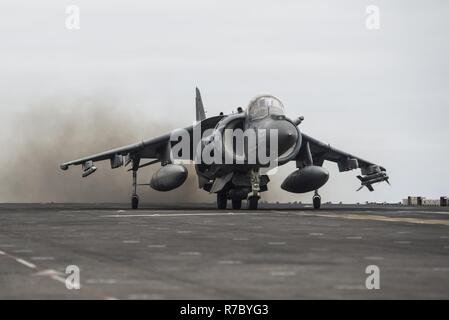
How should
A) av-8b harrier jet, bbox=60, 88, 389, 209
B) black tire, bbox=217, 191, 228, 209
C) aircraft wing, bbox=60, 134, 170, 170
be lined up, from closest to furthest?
1. av-8b harrier jet, bbox=60, 88, 389, 209
2. black tire, bbox=217, 191, 228, 209
3. aircraft wing, bbox=60, 134, 170, 170

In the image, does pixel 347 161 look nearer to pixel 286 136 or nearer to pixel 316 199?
pixel 316 199

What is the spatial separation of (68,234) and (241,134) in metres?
22.0

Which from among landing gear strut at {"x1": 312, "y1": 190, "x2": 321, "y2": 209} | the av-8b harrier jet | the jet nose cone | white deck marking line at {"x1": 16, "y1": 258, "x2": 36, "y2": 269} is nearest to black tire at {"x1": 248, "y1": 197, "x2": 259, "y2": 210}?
the av-8b harrier jet

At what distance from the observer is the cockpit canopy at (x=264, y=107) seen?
1532 inches

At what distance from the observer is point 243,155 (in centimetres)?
4012

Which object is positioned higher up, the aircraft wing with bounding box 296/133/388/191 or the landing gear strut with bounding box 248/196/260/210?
the aircraft wing with bounding box 296/133/388/191

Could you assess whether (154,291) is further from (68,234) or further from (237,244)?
(68,234)

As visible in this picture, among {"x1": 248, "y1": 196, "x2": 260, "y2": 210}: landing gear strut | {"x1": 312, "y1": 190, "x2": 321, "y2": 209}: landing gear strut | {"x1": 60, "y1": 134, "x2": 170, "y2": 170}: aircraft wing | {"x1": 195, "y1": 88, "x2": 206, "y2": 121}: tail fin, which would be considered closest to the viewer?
{"x1": 248, "y1": 196, "x2": 260, "y2": 210}: landing gear strut

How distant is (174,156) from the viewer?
46781 mm

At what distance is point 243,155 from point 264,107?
2.86m

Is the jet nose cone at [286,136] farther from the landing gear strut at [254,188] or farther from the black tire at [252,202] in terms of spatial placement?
the black tire at [252,202]

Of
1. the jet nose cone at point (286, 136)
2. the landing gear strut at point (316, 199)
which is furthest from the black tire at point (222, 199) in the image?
the jet nose cone at point (286, 136)

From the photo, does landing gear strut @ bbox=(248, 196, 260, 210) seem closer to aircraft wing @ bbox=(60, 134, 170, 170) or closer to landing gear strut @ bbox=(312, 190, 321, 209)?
landing gear strut @ bbox=(312, 190, 321, 209)

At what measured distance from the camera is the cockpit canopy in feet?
128
